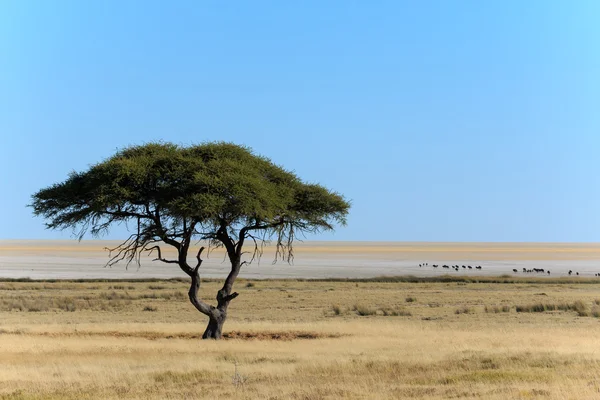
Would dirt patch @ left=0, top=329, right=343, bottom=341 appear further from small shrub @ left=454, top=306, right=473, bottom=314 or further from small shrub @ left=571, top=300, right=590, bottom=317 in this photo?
small shrub @ left=571, top=300, right=590, bottom=317

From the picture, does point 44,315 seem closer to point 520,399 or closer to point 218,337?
point 218,337

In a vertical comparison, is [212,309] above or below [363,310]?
above

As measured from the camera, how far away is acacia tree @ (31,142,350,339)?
96.2 feet

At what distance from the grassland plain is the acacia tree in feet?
12.1

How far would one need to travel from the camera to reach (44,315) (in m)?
42.8

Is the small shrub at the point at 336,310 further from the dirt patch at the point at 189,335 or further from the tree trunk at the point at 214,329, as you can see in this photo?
the tree trunk at the point at 214,329

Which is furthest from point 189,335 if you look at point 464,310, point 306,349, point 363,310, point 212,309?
point 464,310

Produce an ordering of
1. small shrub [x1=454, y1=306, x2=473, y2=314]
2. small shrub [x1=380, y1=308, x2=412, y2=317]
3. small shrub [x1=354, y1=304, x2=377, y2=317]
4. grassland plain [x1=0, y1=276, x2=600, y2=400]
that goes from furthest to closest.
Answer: small shrub [x1=354, y1=304, x2=377, y2=317] → small shrub [x1=454, y1=306, x2=473, y2=314] → small shrub [x1=380, y1=308, x2=412, y2=317] → grassland plain [x1=0, y1=276, x2=600, y2=400]

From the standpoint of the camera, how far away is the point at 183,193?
29.5 metres

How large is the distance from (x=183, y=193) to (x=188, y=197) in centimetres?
54

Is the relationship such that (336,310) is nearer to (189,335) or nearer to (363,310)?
(363,310)

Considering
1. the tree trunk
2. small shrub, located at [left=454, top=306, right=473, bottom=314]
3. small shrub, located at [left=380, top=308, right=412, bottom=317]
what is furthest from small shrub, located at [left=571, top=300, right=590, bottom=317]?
the tree trunk

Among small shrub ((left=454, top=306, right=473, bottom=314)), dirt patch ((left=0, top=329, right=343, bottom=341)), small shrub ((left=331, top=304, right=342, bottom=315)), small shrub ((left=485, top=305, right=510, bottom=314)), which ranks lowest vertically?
dirt patch ((left=0, top=329, right=343, bottom=341))

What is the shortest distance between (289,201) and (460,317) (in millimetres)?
13034
